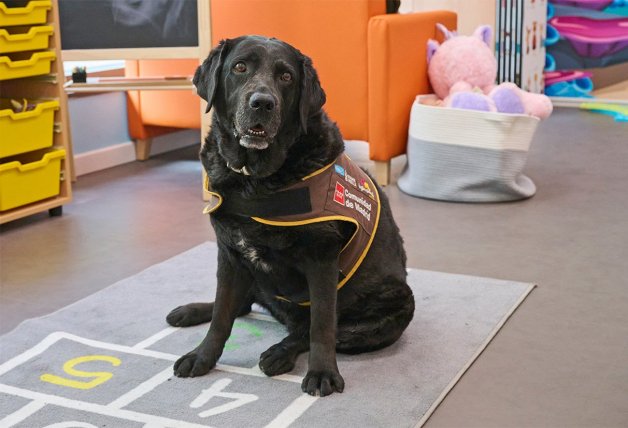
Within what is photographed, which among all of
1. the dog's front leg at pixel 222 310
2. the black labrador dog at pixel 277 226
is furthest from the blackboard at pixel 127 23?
the dog's front leg at pixel 222 310

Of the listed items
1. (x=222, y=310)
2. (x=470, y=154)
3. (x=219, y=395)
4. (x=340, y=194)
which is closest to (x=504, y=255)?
(x=470, y=154)

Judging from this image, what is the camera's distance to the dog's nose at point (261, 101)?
186cm

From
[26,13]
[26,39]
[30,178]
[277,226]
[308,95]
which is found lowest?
[30,178]

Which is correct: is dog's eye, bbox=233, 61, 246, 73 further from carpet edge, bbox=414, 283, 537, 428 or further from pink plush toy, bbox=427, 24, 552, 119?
pink plush toy, bbox=427, 24, 552, 119

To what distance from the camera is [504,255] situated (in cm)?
306

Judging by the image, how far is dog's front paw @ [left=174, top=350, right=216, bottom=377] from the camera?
81.8 inches

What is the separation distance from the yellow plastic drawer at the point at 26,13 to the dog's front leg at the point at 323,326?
6.23 ft

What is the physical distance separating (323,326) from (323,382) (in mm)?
134

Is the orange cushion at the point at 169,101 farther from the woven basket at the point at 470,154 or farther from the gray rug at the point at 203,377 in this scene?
the gray rug at the point at 203,377

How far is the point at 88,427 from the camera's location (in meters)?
1.83

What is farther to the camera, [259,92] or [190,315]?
[190,315]

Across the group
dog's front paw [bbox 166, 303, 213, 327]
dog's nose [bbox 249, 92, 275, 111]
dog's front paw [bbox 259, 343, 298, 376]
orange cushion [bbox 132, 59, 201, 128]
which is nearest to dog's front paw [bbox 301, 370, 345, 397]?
dog's front paw [bbox 259, 343, 298, 376]

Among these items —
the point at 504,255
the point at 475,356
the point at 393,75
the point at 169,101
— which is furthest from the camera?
the point at 169,101

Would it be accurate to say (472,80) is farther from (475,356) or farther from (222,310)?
(222,310)
